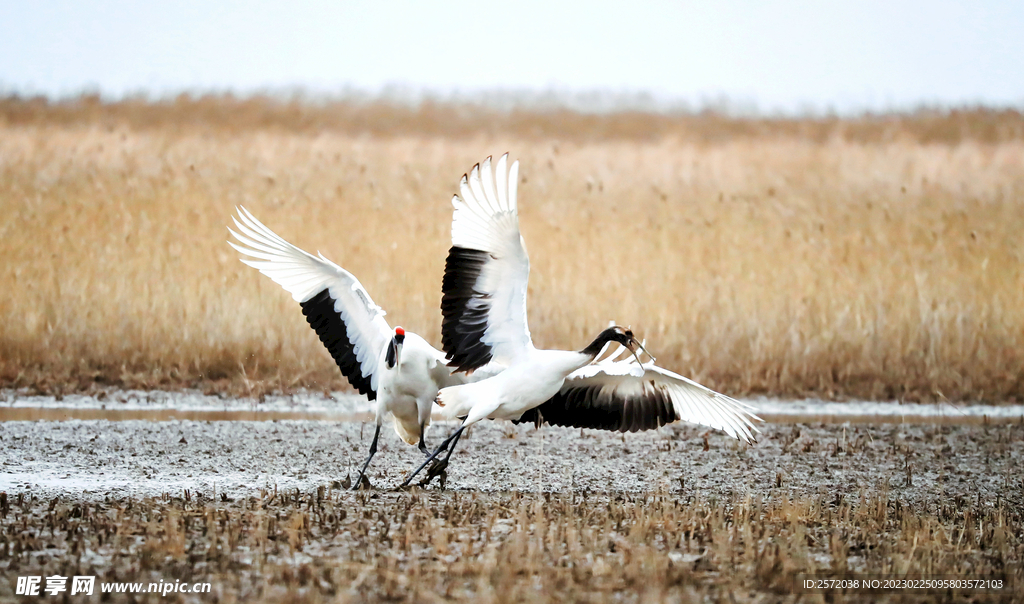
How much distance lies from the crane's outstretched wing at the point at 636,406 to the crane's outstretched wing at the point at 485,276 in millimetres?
888

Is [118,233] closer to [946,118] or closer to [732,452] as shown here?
[732,452]

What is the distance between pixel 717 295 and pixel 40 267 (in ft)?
29.5

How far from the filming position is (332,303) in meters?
9.07

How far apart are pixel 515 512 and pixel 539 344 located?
265 inches

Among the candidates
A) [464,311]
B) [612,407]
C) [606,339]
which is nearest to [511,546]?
[606,339]

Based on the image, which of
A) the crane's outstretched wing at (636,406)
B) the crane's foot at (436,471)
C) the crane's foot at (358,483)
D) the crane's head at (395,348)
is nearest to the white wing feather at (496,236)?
the crane's head at (395,348)

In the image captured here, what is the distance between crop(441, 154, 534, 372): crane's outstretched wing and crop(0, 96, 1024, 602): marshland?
1.08 metres

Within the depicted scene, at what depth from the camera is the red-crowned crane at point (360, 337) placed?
344 inches

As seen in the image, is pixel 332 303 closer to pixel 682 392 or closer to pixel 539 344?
pixel 682 392

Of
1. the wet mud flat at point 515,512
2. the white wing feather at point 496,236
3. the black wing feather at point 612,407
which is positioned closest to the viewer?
the wet mud flat at point 515,512

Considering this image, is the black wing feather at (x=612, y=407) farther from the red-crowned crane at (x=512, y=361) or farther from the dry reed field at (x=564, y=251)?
the dry reed field at (x=564, y=251)

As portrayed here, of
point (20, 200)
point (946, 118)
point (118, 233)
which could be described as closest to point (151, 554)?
point (118, 233)

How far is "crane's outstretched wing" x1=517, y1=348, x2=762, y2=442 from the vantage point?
888 centimetres

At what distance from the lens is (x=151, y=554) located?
233 inches
